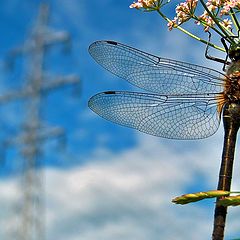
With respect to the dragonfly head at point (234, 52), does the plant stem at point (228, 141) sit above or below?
below

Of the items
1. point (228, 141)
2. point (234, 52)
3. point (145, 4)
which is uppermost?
point (145, 4)

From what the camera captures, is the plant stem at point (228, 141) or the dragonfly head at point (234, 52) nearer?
the dragonfly head at point (234, 52)

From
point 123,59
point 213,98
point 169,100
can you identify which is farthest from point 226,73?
point 123,59

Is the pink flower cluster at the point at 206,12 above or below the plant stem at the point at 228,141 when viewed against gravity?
above

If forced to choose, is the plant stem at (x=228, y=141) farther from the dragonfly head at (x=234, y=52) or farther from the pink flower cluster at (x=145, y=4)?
the pink flower cluster at (x=145, y=4)

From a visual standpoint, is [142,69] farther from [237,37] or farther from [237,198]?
[237,198]

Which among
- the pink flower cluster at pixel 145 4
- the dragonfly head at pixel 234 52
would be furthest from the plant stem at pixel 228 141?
the pink flower cluster at pixel 145 4

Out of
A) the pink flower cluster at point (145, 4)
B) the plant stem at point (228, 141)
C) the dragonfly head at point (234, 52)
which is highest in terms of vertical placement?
the pink flower cluster at point (145, 4)

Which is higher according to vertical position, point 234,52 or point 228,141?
point 234,52
